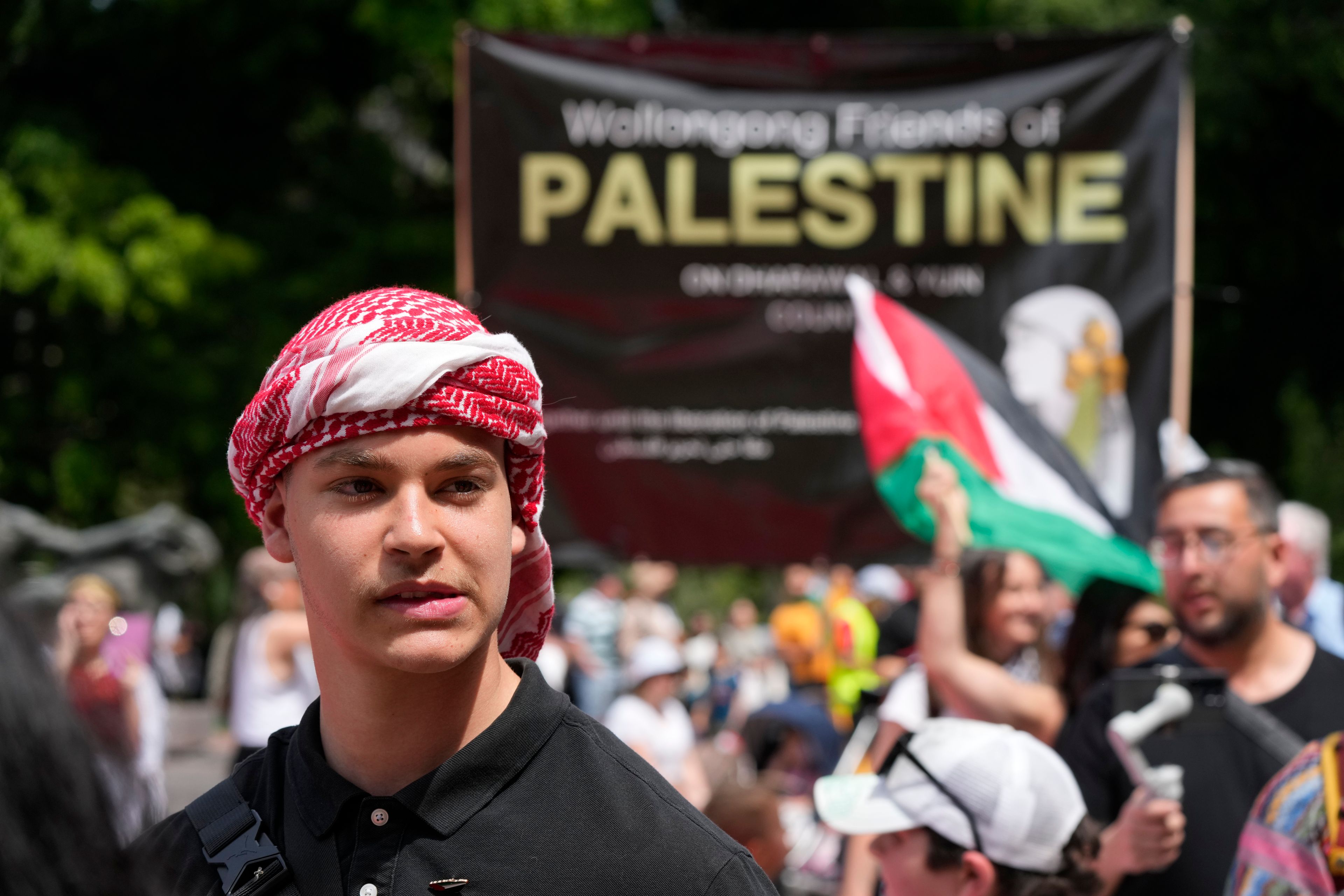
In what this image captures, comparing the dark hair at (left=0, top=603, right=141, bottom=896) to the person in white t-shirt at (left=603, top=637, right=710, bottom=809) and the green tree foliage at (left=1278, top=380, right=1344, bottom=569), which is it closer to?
the person in white t-shirt at (left=603, top=637, right=710, bottom=809)

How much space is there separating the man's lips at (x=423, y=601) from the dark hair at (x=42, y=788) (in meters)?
0.79

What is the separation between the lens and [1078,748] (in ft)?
12.5

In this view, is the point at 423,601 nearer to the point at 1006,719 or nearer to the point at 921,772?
the point at 921,772

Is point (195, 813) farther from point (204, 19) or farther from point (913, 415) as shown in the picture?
point (204, 19)

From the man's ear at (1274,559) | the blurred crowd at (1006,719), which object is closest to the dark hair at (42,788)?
the blurred crowd at (1006,719)

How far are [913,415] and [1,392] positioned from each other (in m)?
13.8

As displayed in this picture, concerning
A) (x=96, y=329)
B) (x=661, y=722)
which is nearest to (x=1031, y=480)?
(x=661, y=722)

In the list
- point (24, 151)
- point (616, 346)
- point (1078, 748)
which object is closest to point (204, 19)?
point (24, 151)

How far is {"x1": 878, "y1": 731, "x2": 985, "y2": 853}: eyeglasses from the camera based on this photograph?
2.86 metres

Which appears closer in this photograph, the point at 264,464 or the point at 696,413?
the point at 264,464

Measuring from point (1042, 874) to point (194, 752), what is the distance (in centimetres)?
1549

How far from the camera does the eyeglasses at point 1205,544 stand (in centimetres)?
395

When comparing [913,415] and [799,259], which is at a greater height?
[799,259]

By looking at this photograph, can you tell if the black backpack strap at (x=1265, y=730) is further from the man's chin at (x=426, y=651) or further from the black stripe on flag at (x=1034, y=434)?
the man's chin at (x=426, y=651)
